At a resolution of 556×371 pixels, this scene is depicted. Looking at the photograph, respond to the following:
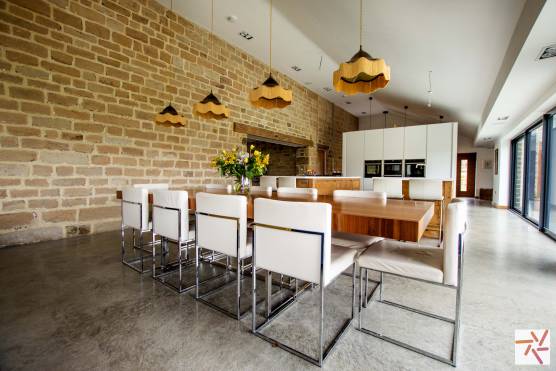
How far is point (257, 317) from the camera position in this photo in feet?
5.59

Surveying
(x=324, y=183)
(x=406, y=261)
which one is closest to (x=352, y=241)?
(x=406, y=261)

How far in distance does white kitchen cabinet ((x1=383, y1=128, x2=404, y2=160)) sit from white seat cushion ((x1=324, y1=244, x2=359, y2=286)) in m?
6.13

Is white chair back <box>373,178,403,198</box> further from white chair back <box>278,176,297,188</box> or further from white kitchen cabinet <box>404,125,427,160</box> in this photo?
white kitchen cabinet <box>404,125,427,160</box>

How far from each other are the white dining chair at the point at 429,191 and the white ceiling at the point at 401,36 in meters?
1.98

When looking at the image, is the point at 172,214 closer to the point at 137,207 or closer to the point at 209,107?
the point at 137,207

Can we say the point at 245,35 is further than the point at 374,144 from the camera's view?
No

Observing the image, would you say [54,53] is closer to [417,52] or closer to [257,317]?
[257,317]

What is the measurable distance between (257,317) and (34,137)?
3817 mm

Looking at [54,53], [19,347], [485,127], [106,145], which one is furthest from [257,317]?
[485,127]

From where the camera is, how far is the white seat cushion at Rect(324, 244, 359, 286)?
1.36m

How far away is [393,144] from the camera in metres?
7.01

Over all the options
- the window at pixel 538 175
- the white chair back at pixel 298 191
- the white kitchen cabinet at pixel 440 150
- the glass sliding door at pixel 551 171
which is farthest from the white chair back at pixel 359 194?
the white kitchen cabinet at pixel 440 150

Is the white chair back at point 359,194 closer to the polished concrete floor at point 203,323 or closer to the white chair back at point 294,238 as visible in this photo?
the polished concrete floor at point 203,323

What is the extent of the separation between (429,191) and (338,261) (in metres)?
3.16
